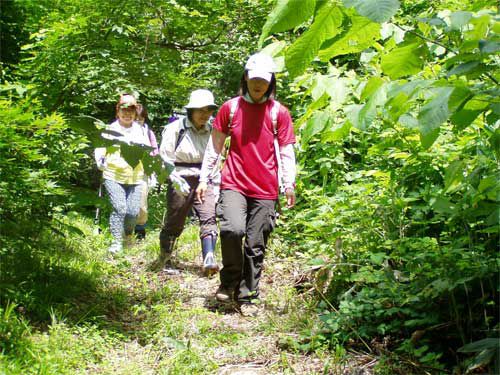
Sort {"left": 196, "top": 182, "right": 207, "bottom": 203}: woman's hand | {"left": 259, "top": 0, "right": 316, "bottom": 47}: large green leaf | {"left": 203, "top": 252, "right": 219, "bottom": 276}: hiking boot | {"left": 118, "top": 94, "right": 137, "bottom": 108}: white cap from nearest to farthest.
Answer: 1. {"left": 259, "top": 0, "right": 316, "bottom": 47}: large green leaf
2. {"left": 196, "top": 182, "right": 207, "bottom": 203}: woman's hand
3. {"left": 203, "top": 252, "right": 219, "bottom": 276}: hiking boot
4. {"left": 118, "top": 94, "right": 137, "bottom": 108}: white cap

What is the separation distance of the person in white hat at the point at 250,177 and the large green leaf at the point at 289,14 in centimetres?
326

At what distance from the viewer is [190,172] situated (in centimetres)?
590

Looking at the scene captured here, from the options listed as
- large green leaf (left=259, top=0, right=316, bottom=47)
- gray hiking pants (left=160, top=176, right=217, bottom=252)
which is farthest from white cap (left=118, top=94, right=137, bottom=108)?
large green leaf (left=259, top=0, right=316, bottom=47)

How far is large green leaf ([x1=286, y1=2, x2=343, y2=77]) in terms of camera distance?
1.47 meters

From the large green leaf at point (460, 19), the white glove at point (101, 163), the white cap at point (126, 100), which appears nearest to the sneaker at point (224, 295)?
the white glove at point (101, 163)

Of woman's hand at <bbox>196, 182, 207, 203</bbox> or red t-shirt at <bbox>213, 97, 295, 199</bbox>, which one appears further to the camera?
woman's hand at <bbox>196, 182, 207, 203</bbox>

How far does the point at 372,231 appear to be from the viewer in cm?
449

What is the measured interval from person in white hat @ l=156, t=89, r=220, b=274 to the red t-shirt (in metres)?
0.89

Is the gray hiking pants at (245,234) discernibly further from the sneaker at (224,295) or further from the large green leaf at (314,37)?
the large green leaf at (314,37)

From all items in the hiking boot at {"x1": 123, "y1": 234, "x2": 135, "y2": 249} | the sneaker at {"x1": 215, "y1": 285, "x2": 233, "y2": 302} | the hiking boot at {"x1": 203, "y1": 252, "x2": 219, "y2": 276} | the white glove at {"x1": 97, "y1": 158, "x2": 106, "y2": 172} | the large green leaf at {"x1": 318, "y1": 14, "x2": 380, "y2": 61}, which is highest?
the large green leaf at {"x1": 318, "y1": 14, "x2": 380, "y2": 61}

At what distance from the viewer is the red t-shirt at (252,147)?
190 inches

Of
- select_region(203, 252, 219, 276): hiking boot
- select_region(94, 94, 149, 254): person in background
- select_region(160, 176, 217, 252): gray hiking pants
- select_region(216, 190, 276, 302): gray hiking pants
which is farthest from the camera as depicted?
select_region(94, 94, 149, 254): person in background

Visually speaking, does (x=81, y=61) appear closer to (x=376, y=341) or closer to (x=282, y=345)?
(x=282, y=345)

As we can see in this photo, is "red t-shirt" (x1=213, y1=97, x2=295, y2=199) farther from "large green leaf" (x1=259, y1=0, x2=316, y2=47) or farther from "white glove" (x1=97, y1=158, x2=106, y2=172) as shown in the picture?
"large green leaf" (x1=259, y1=0, x2=316, y2=47)
